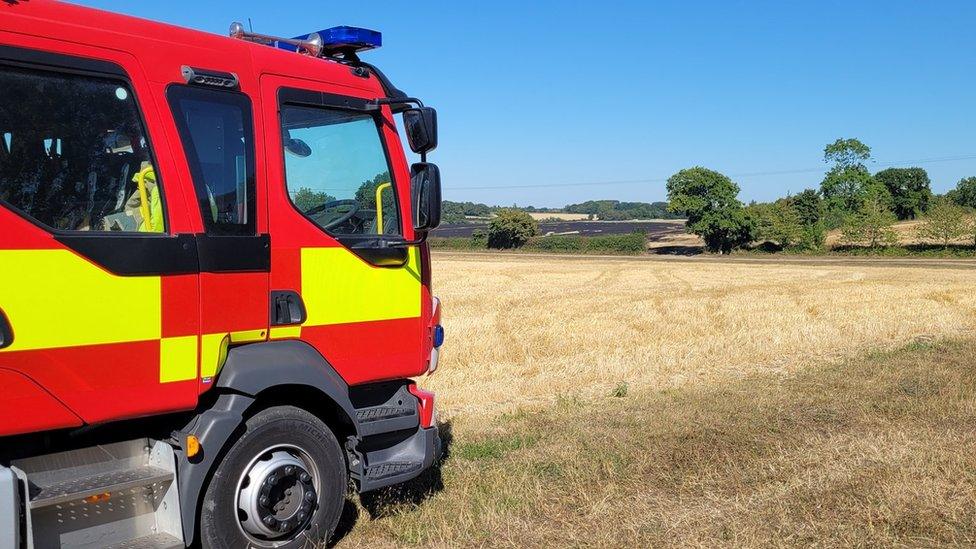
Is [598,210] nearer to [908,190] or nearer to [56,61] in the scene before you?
[908,190]

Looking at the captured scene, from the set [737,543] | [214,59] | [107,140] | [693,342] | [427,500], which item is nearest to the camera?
[107,140]

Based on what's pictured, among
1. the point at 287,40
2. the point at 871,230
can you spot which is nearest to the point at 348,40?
the point at 287,40

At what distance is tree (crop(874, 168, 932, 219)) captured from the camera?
343 feet

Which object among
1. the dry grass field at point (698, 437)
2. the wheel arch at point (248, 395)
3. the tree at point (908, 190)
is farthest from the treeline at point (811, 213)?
the wheel arch at point (248, 395)

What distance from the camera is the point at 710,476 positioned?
664 cm

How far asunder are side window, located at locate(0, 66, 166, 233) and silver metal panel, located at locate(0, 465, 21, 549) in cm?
115

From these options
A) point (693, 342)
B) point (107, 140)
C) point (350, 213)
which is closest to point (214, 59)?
point (107, 140)

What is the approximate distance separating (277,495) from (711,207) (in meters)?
70.0

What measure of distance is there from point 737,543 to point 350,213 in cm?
314

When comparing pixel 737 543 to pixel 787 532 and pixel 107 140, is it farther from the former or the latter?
pixel 107 140

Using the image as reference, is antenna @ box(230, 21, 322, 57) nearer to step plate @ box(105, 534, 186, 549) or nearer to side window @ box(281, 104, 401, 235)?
side window @ box(281, 104, 401, 235)

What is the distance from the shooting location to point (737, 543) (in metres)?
5.25

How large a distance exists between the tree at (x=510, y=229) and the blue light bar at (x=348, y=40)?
7059cm

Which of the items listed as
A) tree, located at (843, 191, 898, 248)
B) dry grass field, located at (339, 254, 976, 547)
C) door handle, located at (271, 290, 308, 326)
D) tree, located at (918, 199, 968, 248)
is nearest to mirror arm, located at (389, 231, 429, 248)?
door handle, located at (271, 290, 308, 326)
